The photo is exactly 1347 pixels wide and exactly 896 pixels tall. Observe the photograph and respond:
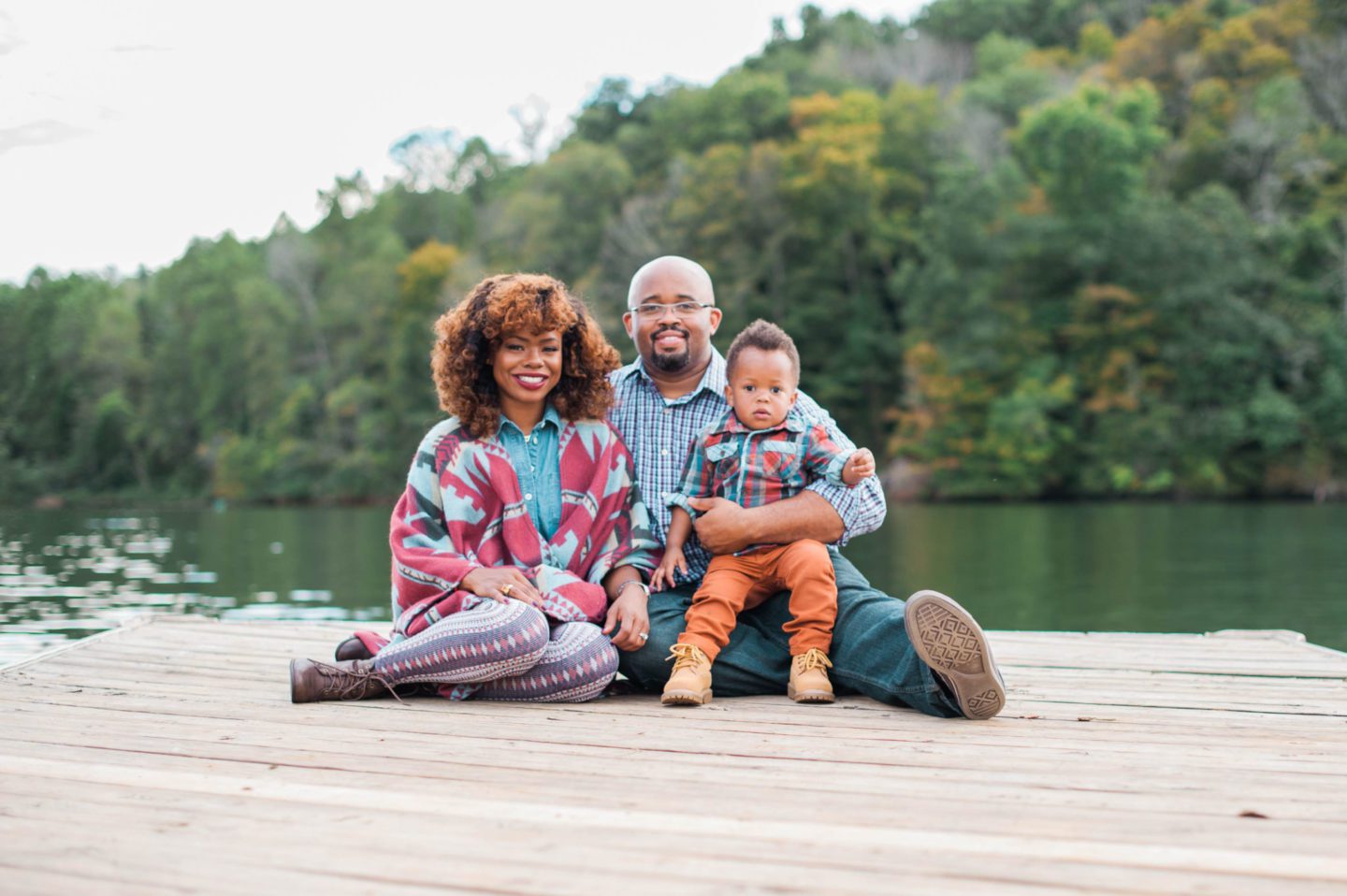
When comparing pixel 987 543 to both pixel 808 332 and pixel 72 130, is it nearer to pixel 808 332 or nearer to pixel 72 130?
pixel 72 130

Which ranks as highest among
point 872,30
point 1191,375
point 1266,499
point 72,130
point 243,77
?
point 872,30

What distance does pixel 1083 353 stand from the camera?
3184 cm

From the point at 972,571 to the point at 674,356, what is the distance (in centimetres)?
1045

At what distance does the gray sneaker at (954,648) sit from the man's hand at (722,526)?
2.03 feet

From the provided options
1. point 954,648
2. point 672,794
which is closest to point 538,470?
point 954,648

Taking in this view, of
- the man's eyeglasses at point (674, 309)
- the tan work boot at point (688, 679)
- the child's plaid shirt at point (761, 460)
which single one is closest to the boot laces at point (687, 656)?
the tan work boot at point (688, 679)

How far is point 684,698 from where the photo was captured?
3291mm

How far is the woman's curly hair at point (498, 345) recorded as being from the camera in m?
3.57

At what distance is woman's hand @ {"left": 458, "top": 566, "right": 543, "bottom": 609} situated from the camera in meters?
3.38

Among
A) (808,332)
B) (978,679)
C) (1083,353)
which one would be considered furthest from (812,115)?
(978,679)

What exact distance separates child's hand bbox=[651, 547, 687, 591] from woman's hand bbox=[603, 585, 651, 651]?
10 cm

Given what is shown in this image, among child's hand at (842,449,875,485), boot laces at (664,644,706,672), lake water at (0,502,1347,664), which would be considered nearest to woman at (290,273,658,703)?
boot laces at (664,644,706,672)

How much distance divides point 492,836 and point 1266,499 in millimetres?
29805

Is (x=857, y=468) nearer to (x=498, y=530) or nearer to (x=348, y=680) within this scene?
(x=498, y=530)
